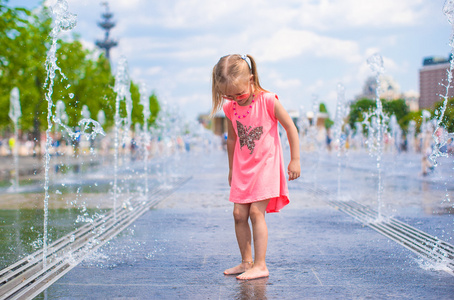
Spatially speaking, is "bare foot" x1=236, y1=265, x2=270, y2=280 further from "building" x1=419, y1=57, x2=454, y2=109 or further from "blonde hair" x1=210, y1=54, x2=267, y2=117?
"building" x1=419, y1=57, x2=454, y2=109

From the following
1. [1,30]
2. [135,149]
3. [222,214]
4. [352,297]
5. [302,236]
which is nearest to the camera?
[352,297]

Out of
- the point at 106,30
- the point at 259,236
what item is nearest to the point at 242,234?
the point at 259,236

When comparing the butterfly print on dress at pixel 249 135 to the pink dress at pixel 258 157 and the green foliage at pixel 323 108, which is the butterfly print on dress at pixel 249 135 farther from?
the green foliage at pixel 323 108

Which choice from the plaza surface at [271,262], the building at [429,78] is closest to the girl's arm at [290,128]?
the plaza surface at [271,262]

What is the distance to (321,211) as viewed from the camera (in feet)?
25.8

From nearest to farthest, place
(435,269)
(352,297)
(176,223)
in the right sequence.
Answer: (352,297), (435,269), (176,223)

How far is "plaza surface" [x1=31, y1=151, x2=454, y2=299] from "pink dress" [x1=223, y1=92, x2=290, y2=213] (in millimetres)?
596

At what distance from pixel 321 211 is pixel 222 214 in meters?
1.44

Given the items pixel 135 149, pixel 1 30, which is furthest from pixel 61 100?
pixel 1 30

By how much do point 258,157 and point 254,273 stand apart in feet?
2.65

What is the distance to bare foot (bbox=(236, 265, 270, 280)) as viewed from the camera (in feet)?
12.8

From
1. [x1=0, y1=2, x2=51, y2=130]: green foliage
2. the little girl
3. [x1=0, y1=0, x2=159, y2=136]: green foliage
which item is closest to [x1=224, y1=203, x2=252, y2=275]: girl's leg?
the little girl

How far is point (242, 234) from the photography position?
4059mm

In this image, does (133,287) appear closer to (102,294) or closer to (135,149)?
(102,294)
